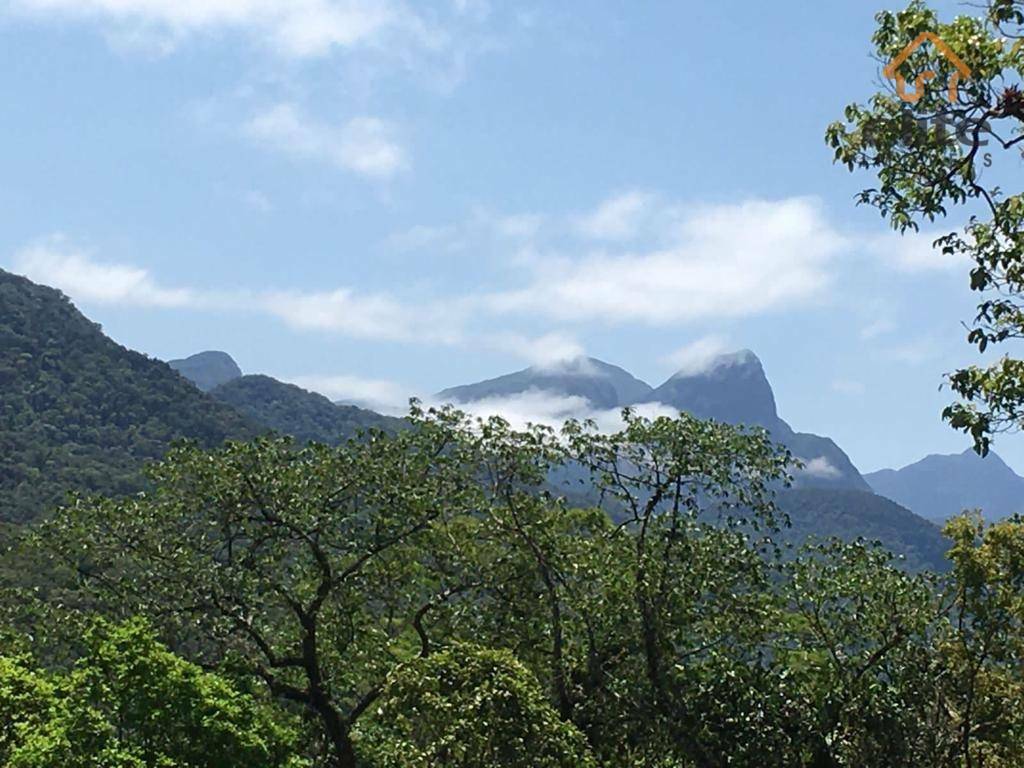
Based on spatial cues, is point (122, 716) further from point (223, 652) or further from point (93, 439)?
point (93, 439)

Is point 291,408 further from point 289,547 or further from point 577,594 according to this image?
point 577,594

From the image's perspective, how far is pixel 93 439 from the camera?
64625 mm

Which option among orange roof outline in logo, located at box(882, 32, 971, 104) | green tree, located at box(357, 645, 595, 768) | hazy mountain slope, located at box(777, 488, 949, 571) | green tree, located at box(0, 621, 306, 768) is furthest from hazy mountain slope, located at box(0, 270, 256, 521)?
hazy mountain slope, located at box(777, 488, 949, 571)

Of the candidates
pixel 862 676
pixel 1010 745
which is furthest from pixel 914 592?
pixel 1010 745

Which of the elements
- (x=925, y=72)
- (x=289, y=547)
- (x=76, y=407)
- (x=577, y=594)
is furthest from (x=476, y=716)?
(x=76, y=407)

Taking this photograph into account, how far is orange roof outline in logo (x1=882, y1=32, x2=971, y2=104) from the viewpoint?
7.31 metres

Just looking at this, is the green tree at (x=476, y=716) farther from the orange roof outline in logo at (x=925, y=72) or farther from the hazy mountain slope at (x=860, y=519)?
the hazy mountain slope at (x=860, y=519)

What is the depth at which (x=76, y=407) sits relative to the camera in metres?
67.2

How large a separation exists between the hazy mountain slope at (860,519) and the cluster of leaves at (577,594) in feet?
459

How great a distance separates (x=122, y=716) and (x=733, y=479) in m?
7.59

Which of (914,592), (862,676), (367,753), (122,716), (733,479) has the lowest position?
(367,753)

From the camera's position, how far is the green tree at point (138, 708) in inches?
383

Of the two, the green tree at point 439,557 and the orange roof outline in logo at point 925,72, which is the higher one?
the orange roof outline in logo at point 925,72

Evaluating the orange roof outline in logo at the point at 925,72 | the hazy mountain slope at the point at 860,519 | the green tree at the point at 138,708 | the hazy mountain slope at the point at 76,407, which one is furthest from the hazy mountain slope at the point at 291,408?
the orange roof outline in logo at the point at 925,72
